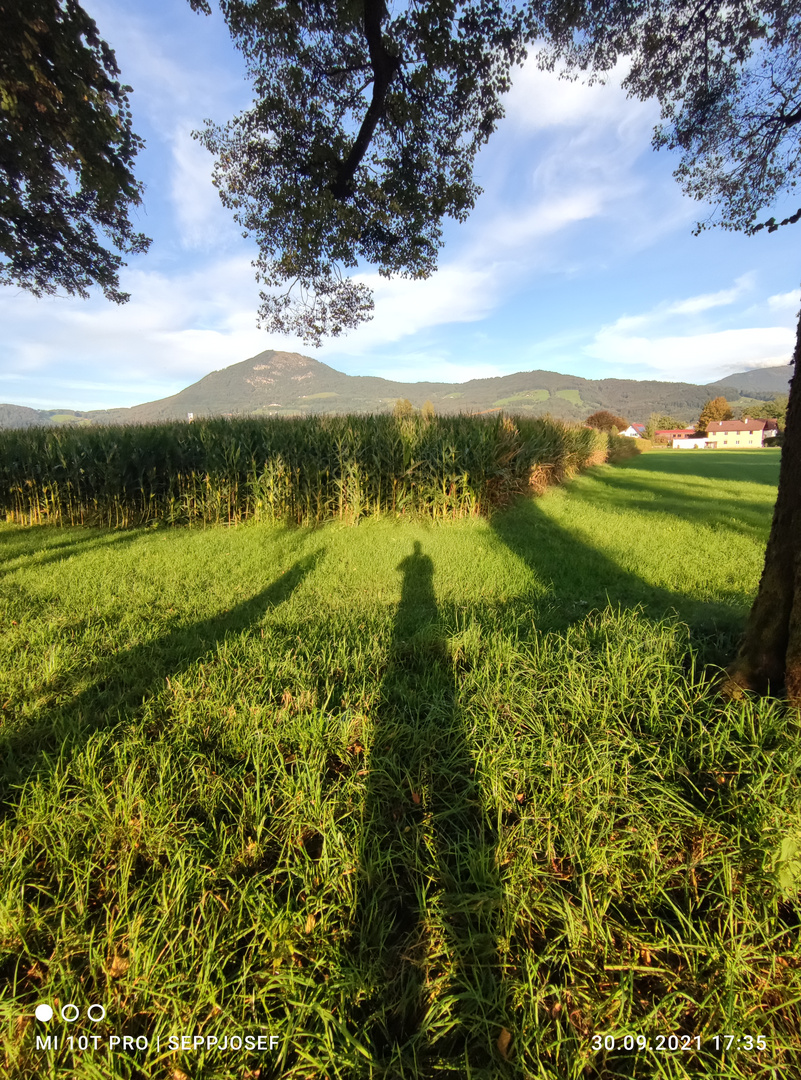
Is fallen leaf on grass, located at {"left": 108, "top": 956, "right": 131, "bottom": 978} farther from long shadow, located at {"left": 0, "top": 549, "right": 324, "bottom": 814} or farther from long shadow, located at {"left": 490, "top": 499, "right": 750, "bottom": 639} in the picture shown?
long shadow, located at {"left": 490, "top": 499, "right": 750, "bottom": 639}

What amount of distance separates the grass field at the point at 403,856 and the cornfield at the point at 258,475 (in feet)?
17.2

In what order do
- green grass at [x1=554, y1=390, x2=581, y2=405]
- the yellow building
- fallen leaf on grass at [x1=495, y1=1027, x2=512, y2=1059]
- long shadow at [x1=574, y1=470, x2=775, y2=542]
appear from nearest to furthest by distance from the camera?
1. fallen leaf on grass at [x1=495, y1=1027, x2=512, y2=1059]
2. long shadow at [x1=574, y1=470, x2=775, y2=542]
3. the yellow building
4. green grass at [x1=554, y1=390, x2=581, y2=405]

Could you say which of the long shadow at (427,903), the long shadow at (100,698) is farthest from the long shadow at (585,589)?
the long shadow at (100,698)

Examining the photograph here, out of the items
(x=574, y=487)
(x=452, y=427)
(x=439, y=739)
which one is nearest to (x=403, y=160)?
(x=452, y=427)

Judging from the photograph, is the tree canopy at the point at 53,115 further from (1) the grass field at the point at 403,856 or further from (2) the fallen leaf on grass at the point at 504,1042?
(2) the fallen leaf on grass at the point at 504,1042

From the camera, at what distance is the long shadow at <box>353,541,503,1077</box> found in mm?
1204

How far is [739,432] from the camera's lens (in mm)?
66375

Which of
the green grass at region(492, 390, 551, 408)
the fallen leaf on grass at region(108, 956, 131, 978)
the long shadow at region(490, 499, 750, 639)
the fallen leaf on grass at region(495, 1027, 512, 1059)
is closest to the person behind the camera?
the fallen leaf on grass at region(495, 1027, 512, 1059)

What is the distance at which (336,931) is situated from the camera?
142 cm

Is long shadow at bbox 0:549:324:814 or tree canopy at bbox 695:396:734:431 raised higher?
tree canopy at bbox 695:396:734:431

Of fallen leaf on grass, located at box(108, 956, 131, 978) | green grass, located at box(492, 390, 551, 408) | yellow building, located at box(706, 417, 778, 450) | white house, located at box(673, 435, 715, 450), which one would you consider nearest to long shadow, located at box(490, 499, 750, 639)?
fallen leaf on grass, located at box(108, 956, 131, 978)

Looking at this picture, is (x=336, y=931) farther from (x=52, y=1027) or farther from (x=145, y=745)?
(x=145, y=745)

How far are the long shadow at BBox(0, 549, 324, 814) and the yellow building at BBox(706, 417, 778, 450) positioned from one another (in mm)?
82318

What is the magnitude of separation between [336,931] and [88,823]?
110cm
